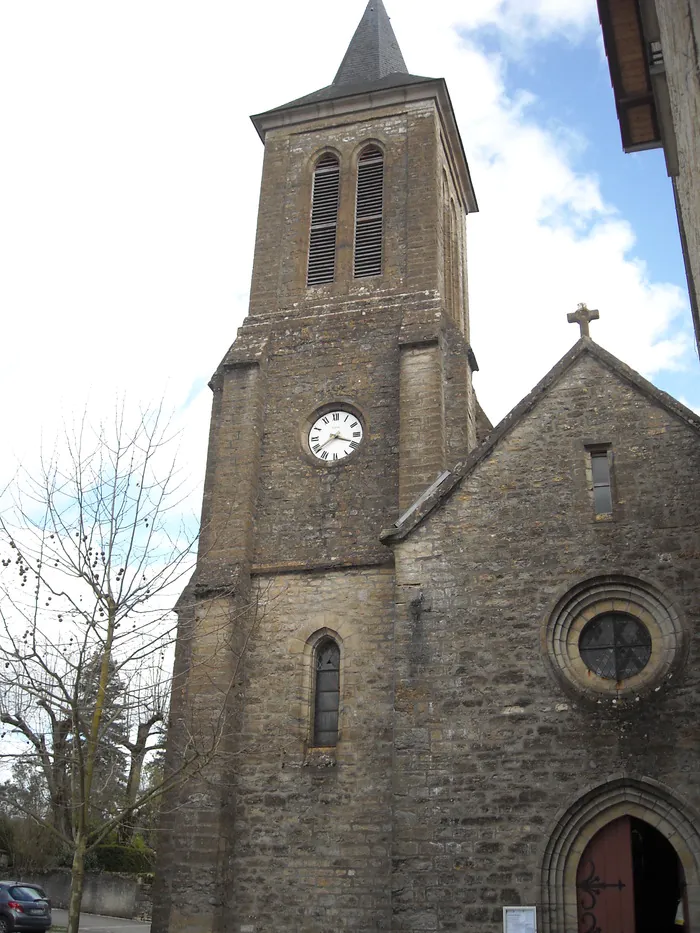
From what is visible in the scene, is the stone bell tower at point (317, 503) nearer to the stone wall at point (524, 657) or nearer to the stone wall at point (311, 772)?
the stone wall at point (311, 772)

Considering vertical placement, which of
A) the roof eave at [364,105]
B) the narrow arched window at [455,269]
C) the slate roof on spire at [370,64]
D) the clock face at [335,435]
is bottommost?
the clock face at [335,435]

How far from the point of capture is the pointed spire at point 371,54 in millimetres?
24031

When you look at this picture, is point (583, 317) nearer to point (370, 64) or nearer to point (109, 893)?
point (370, 64)

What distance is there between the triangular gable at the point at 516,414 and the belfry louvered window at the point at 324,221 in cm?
726

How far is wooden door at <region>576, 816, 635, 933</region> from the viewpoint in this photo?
11539 millimetres

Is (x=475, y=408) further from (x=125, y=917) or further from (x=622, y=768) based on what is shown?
(x=125, y=917)

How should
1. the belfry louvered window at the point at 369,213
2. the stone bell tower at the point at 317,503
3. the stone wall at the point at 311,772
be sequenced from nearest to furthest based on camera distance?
the stone wall at the point at 311,772
the stone bell tower at the point at 317,503
the belfry louvered window at the point at 369,213

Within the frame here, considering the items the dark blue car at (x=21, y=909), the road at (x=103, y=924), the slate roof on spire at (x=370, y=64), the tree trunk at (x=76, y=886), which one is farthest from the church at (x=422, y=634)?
the road at (x=103, y=924)

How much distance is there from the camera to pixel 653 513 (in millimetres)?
12891

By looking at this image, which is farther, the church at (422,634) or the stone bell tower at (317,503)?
the stone bell tower at (317,503)

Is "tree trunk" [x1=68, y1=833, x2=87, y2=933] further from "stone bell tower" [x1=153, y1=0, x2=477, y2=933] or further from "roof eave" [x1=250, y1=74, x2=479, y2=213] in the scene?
"roof eave" [x1=250, y1=74, x2=479, y2=213]

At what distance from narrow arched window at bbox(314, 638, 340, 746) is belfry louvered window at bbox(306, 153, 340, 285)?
26.3ft

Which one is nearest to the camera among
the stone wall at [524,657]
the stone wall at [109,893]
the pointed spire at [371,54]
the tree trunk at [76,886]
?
the tree trunk at [76,886]

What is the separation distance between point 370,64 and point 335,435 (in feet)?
38.1
